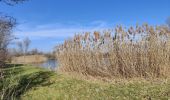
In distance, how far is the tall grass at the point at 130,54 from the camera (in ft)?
31.4

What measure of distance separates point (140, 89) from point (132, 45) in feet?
7.78

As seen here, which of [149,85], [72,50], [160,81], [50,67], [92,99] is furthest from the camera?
[50,67]

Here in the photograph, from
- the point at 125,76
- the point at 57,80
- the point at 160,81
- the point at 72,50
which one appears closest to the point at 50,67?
the point at 72,50

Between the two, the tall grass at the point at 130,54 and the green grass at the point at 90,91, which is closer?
the green grass at the point at 90,91

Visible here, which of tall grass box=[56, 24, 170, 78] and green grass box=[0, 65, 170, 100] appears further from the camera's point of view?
tall grass box=[56, 24, 170, 78]

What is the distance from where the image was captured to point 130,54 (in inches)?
388

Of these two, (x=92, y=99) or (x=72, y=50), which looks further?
(x=72, y=50)

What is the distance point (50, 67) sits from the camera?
15.9 meters

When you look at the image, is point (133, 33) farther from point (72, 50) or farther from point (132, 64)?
point (72, 50)

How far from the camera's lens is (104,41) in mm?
10500

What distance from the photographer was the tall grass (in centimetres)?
958

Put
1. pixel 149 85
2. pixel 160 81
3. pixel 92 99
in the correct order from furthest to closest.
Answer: pixel 160 81 < pixel 149 85 < pixel 92 99

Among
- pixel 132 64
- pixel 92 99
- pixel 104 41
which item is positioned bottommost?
pixel 92 99

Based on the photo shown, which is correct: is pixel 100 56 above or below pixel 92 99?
above
